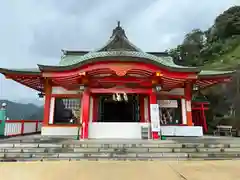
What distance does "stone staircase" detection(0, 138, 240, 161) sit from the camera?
6603 millimetres

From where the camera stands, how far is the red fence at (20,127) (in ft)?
34.2

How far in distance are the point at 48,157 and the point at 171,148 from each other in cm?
392

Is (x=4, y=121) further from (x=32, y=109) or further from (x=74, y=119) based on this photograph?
(x=32, y=109)

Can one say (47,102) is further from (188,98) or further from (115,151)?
(188,98)

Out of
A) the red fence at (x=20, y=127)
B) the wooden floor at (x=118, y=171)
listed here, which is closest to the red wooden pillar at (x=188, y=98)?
the wooden floor at (x=118, y=171)

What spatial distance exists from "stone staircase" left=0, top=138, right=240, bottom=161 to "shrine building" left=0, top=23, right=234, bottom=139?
2.16m

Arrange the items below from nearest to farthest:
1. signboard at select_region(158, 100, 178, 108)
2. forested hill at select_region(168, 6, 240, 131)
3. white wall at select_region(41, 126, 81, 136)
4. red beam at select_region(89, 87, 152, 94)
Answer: red beam at select_region(89, 87, 152, 94) → white wall at select_region(41, 126, 81, 136) → signboard at select_region(158, 100, 178, 108) → forested hill at select_region(168, 6, 240, 131)

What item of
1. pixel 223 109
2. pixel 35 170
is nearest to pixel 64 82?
pixel 35 170

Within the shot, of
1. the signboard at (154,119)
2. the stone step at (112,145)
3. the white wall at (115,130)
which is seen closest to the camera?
the stone step at (112,145)

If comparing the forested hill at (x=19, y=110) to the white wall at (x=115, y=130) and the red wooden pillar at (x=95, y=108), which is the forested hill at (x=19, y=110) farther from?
the white wall at (x=115, y=130)

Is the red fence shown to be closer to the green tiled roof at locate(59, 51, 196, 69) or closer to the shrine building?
the shrine building

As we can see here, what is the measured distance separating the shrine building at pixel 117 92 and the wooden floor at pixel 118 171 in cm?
373

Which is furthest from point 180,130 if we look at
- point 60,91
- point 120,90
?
point 60,91

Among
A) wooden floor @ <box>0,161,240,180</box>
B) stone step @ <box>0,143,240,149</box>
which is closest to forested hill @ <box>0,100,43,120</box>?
stone step @ <box>0,143,240,149</box>
